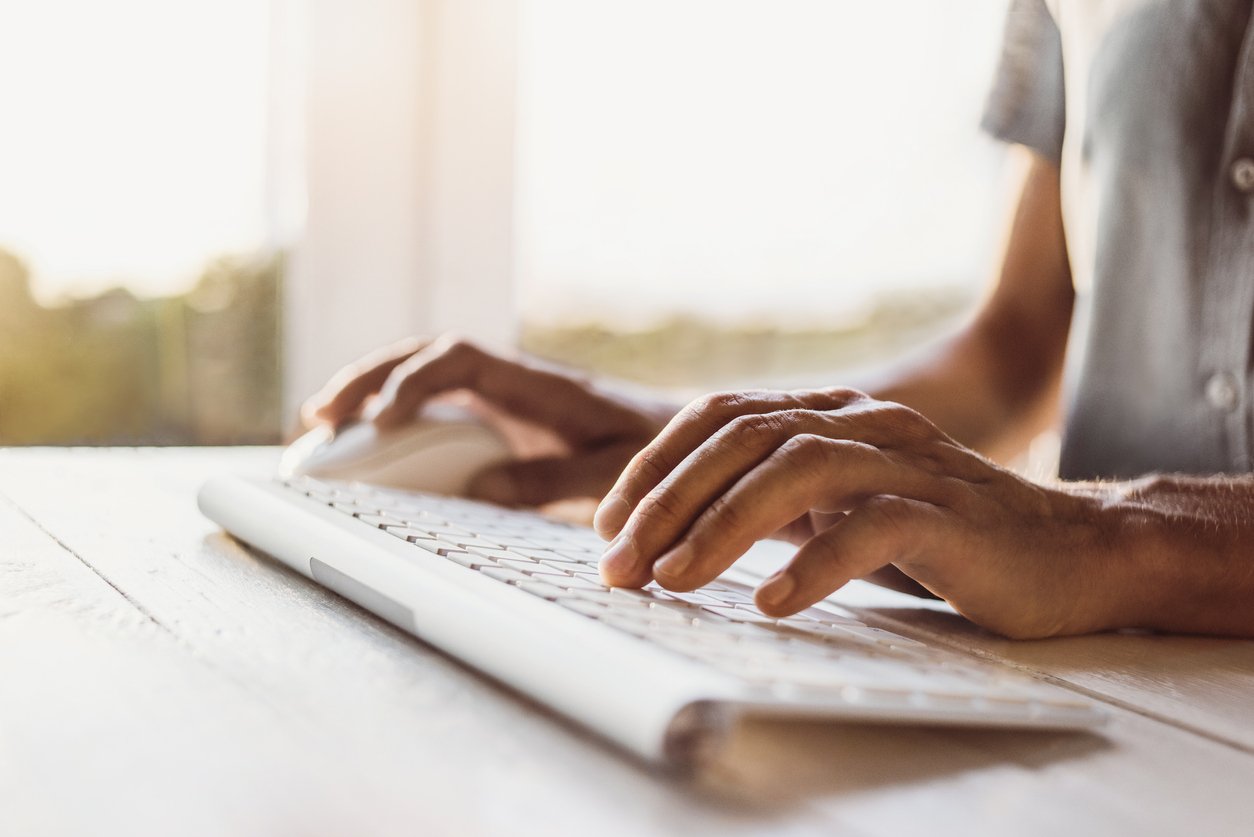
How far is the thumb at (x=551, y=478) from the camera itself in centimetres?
89

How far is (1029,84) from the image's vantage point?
→ 3.75 ft

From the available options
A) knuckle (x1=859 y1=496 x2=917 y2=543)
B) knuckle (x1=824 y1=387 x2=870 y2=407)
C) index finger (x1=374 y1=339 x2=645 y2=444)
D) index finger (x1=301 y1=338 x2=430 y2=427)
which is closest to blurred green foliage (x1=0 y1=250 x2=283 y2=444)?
index finger (x1=301 y1=338 x2=430 y2=427)

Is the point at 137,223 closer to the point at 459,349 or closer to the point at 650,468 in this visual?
the point at 459,349

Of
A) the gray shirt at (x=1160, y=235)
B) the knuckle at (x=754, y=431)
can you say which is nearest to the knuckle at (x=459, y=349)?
the knuckle at (x=754, y=431)

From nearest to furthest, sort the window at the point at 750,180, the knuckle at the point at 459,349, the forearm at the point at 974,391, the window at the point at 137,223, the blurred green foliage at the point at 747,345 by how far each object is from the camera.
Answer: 1. the knuckle at the point at 459,349
2. the forearm at the point at 974,391
3. the window at the point at 137,223
4. the window at the point at 750,180
5. the blurred green foliage at the point at 747,345

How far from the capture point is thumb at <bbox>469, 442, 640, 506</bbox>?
0.89 m

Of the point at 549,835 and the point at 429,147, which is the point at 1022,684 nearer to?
the point at 549,835

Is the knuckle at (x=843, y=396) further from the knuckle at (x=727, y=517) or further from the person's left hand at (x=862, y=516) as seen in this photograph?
the knuckle at (x=727, y=517)

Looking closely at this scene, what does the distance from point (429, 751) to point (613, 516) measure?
0.68 feet

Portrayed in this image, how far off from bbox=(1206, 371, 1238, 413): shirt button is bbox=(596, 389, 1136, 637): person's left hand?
0.38 m

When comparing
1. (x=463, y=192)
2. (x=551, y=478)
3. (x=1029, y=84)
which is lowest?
(x=551, y=478)

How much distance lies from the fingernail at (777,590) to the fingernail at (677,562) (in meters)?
0.03

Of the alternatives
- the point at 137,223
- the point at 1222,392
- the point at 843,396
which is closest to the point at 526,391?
the point at 843,396

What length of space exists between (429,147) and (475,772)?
6.63 feet
